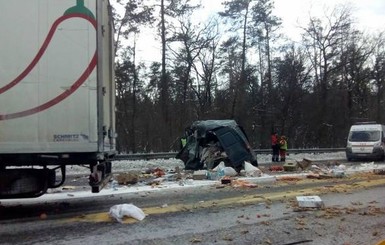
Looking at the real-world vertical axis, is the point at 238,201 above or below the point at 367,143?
below

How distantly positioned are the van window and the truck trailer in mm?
21040

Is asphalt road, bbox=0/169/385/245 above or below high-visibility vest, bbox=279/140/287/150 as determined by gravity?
below

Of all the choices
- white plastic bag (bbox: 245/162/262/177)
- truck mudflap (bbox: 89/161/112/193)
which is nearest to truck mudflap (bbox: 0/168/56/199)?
truck mudflap (bbox: 89/161/112/193)

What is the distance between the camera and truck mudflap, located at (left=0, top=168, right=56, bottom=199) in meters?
7.13

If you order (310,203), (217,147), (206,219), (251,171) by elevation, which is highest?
(217,147)

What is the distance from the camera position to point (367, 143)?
2461 centimetres

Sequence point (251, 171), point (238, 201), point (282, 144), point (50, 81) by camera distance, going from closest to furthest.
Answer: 1. point (50, 81)
2. point (238, 201)
3. point (251, 171)
4. point (282, 144)

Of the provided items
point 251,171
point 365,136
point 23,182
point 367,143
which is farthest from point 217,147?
point 365,136

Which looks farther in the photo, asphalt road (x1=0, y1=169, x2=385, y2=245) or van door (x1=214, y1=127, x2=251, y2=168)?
van door (x1=214, y1=127, x2=251, y2=168)

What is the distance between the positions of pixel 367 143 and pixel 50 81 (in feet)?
70.1

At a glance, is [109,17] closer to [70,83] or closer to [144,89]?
[70,83]

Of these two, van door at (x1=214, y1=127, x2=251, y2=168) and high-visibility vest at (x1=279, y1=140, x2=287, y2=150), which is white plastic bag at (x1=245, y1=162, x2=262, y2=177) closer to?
van door at (x1=214, y1=127, x2=251, y2=168)

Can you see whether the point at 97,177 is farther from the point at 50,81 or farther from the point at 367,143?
the point at 367,143

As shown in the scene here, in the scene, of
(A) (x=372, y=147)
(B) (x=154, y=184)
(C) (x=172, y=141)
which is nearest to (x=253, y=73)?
(C) (x=172, y=141)
